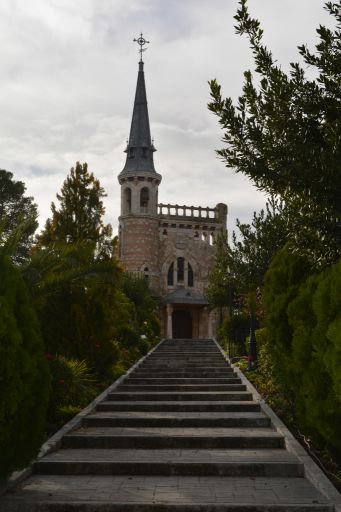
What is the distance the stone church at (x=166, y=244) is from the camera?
39.2 metres

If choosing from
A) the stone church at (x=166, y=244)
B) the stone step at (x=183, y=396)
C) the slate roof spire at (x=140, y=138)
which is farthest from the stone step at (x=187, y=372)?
the slate roof spire at (x=140, y=138)

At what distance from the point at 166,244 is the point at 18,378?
36.5 m

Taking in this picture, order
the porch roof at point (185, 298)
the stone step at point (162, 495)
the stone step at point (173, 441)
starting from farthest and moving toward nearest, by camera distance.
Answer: the porch roof at point (185, 298) < the stone step at point (173, 441) < the stone step at point (162, 495)

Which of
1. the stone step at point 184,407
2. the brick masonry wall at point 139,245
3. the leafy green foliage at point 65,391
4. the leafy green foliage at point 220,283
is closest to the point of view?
the leafy green foliage at point 65,391

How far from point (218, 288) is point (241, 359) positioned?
8740 mm

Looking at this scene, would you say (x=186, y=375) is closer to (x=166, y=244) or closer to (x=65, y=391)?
(x=65, y=391)

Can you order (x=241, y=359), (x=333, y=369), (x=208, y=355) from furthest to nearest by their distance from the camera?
(x=208, y=355) → (x=241, y=359) → (x=333, y=369)

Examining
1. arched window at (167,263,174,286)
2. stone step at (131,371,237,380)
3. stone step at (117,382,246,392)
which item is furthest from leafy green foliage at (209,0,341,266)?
arched window at (167,263,174,286)

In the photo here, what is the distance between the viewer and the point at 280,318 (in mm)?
7824

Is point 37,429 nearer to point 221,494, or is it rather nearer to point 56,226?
point 221,494

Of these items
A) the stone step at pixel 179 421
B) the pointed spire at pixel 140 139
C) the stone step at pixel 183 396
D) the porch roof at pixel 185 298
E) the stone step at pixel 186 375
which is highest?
the pointed spire at pixel 140 139

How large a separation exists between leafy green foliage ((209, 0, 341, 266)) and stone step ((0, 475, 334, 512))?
2797 millimetres

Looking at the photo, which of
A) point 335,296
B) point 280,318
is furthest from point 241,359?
point 335,296

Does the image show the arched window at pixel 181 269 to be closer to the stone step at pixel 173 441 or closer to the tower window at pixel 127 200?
the tower window at pixel 127 200
